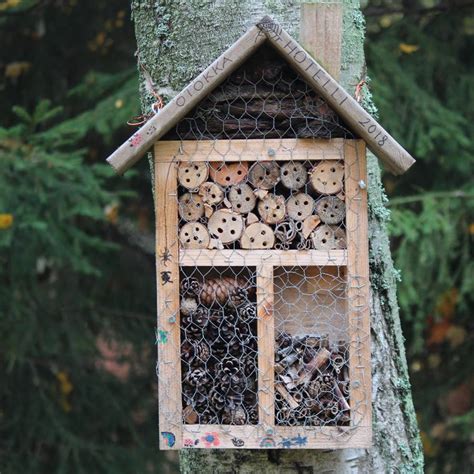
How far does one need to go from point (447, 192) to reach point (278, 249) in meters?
2.84

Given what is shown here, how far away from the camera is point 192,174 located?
6.73 feet

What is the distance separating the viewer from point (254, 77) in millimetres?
2068

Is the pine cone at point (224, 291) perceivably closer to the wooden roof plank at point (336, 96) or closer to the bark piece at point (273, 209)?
the bark piece at point (273, 209)

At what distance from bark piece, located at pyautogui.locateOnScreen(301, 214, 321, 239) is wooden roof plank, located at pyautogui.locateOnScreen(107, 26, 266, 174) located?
0.37 metres

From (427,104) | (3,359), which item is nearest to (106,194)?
(3,359)

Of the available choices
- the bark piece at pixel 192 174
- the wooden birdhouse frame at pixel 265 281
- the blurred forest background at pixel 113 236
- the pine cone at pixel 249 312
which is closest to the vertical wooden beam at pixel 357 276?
the wooden birdhouse frame at pixel 265 281

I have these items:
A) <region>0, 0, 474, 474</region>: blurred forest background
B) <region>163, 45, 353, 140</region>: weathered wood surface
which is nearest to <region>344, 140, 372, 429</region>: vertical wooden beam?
<region>163, 45, 353, 140</region>: weathered wood surface

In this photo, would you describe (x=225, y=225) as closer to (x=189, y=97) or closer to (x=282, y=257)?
(x=282, y=257)

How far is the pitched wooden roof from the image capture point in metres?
1.95

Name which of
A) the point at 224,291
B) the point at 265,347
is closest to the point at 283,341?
the point at 265,347

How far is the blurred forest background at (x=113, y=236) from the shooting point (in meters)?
4.55

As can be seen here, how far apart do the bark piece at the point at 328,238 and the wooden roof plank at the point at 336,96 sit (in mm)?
195

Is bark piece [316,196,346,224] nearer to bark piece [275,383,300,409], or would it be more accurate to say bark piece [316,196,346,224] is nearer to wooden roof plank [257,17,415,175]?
wooden roof plank [257,17,415,175]

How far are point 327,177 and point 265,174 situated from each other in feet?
0.46
